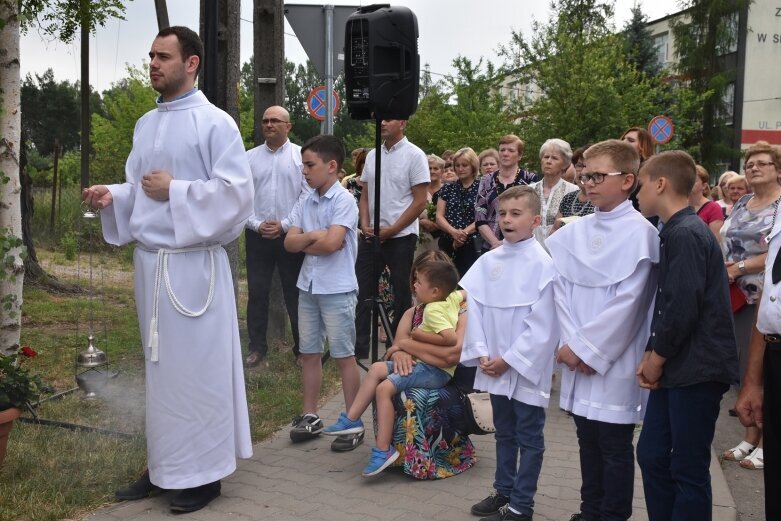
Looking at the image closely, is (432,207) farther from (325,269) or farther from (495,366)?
(495,366)

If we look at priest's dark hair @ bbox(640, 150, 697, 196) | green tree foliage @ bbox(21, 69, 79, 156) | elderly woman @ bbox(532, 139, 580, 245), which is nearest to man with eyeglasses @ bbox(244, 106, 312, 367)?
elderly woman @ bbox(532, 139, 580, 245)

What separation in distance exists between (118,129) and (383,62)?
87.0ft

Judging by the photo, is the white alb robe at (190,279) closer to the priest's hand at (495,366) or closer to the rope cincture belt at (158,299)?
the rope cincture belt at (158,299)

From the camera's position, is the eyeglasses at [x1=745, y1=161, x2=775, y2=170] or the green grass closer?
the green grass

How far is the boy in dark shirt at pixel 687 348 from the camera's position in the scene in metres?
3.49

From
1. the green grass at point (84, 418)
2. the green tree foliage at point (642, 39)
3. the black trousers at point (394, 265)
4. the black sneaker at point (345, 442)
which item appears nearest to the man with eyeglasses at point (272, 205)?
the green grass at point (84, 418)

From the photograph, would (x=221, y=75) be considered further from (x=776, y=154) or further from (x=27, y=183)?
(x=27, y=183)

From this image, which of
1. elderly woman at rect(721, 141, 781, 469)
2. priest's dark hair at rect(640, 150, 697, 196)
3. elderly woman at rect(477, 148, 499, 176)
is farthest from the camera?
elderly woman at rect(477, 148, 499, 176)

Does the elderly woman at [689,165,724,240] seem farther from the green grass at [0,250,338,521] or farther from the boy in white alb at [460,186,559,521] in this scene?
the green grass at [0,250,338,521]

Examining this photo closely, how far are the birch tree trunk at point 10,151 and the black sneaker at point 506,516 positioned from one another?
3.69 m

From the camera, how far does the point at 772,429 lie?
3.52 meters

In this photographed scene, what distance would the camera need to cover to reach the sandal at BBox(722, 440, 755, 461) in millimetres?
5750

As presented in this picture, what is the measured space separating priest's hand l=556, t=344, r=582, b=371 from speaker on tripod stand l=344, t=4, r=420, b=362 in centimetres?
233

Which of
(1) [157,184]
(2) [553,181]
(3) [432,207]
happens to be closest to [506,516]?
(1) [157,184]
